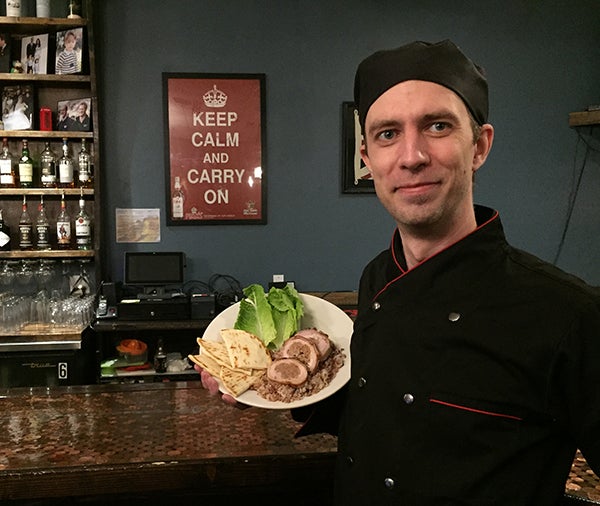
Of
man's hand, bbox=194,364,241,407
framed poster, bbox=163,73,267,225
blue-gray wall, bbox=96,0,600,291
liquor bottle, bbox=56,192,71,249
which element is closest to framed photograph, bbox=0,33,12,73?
blue-gray wall, bbox=96,0,600,291

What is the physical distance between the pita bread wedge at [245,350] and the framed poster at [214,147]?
2481 millimetres

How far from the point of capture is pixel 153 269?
3.72 metres

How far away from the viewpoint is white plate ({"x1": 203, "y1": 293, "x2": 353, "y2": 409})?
1.32m

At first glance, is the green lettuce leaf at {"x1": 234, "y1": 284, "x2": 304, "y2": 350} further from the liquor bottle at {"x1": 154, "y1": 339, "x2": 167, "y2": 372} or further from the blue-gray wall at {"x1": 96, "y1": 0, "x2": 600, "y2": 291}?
the blue-gray wall at {"x1": 96, "y1": 0, "x2": 600, "y2": 291}

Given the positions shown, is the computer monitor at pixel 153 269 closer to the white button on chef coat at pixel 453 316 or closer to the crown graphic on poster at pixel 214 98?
the crown graphic on poster at pixel 214 98

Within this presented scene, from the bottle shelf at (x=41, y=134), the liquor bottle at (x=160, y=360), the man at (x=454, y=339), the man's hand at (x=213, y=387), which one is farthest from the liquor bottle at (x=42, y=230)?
the man at (x=454, y=339)

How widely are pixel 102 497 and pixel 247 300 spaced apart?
720mm

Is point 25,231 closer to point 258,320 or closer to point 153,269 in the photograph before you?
point 153,269

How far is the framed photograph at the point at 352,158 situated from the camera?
3.94 m

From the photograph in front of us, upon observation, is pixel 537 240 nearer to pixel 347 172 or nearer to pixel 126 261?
pixel 347 172

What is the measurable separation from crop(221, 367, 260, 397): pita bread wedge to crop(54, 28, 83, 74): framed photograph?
2.98 m

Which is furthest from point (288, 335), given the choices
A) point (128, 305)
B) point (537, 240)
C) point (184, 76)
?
point (537, 240)

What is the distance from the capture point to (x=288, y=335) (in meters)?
1.68

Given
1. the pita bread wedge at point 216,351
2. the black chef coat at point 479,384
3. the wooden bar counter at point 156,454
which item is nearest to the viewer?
the black chef coat at point 479,384
